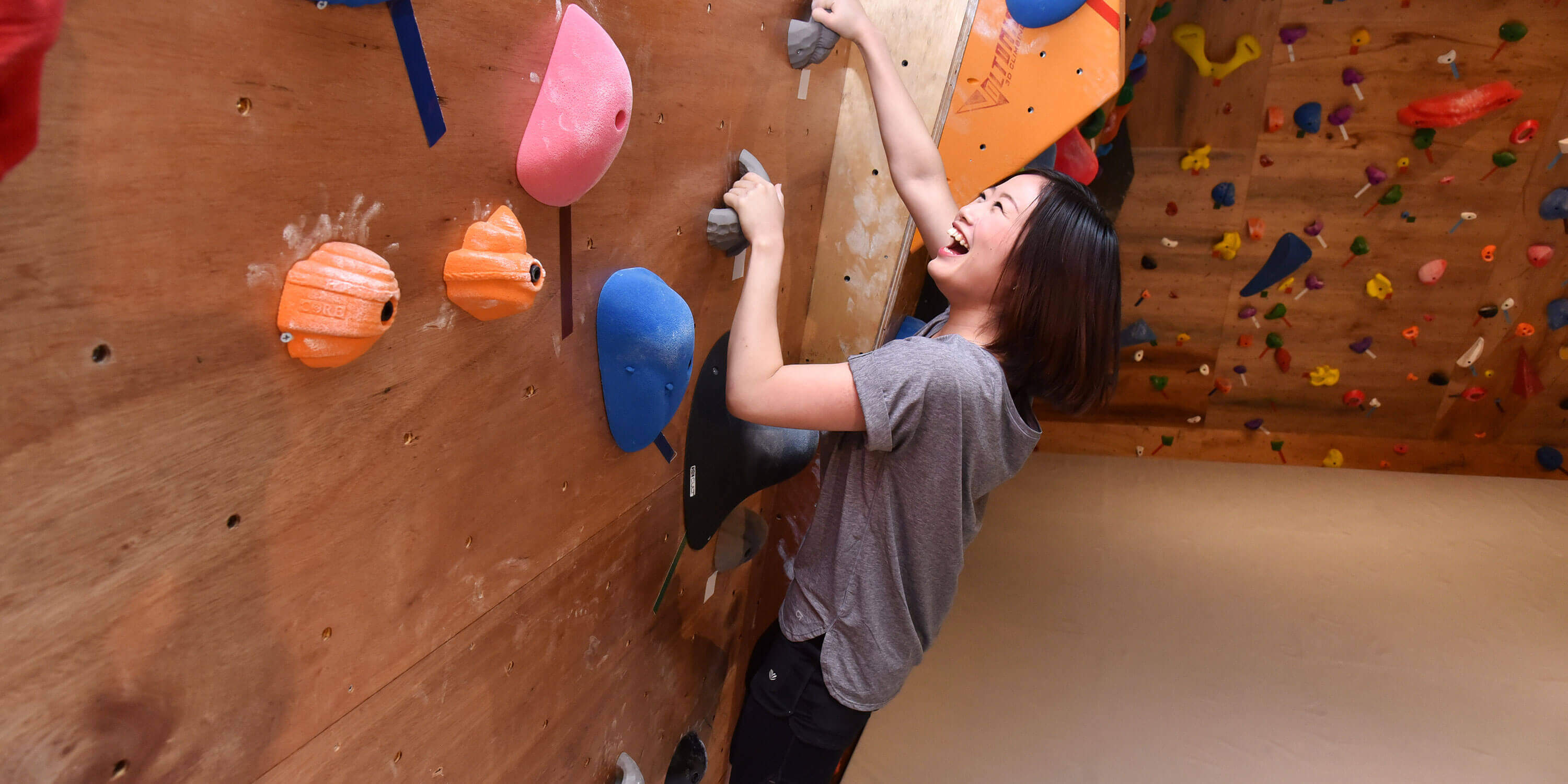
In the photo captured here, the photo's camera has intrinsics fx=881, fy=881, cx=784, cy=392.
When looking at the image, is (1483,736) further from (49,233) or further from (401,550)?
(49,233)

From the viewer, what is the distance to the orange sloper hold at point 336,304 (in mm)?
628

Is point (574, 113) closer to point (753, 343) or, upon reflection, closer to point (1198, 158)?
point (753, 343)

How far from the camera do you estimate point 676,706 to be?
5.18 feet

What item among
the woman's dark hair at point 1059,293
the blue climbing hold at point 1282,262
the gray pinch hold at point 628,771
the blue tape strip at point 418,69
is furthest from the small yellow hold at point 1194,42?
the blue tape strip at point 418,69

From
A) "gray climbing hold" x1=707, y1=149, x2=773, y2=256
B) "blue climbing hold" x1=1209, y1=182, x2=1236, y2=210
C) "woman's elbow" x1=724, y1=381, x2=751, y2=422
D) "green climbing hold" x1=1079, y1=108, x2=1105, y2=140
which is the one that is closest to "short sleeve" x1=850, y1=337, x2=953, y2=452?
"woman's elbow" x1=724, y1=381, x2=751, y2=422

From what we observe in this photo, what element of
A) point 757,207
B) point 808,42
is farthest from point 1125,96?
point 757,207

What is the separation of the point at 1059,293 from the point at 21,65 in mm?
1023

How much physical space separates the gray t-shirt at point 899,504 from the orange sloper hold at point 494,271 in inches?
16.0

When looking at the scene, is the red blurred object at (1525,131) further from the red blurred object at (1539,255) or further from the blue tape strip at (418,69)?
the blue tape strip at (418,69)

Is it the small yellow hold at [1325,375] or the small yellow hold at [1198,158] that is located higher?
the small yellow hold at [1198,158]

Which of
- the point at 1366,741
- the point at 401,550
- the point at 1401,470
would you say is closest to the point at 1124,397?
the point at 1401,470

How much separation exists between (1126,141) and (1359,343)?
1287mm

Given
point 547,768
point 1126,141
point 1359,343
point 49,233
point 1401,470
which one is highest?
point 49,233

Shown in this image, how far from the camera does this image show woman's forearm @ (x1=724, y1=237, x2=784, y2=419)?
1041 millimetres
